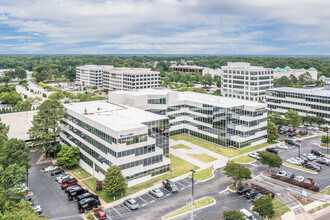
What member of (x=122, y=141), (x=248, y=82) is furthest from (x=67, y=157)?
(x=248, y=82)

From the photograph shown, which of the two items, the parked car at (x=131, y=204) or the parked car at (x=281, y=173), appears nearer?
the parked car at (x=131, y=204)

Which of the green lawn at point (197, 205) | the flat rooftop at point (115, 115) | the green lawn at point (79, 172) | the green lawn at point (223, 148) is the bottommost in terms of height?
the green lawn at point (197, 205)

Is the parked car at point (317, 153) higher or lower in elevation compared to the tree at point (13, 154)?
lower

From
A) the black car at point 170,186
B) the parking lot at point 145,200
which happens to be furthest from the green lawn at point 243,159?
the black car at point 170,186

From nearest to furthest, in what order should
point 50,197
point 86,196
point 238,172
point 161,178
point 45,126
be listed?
point 86,196 < point 50,197 < point 238,172 < point 161,178 < point 45,126

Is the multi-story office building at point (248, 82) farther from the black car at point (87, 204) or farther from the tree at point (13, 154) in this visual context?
the tree at point (13, 154)

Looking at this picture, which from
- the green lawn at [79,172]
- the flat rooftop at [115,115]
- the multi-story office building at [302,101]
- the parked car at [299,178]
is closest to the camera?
the parked car at [299,178]

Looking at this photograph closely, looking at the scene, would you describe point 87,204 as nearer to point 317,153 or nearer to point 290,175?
point 290,175
